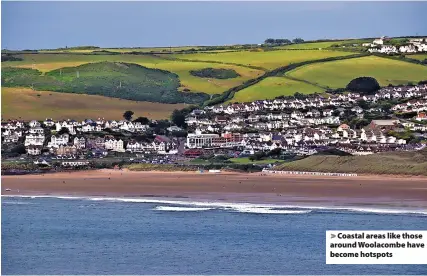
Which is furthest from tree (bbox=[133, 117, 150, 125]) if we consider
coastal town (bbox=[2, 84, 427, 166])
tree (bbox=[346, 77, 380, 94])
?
tree (bbox=[346, 77, 380, 94])

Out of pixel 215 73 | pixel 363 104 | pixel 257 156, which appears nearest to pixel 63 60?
pixel 215 73

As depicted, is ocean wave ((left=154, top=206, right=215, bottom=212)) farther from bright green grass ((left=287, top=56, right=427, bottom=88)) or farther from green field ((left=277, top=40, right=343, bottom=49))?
green field ((left=277, top=40, right=343, bottom=49))

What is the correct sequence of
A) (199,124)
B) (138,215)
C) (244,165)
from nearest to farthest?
(138,215) < (244,165) < (199,124)

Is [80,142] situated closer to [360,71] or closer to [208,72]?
[208,72]

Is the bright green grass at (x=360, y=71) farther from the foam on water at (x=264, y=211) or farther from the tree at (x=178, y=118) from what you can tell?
the foam on water at (x=264, y=211)

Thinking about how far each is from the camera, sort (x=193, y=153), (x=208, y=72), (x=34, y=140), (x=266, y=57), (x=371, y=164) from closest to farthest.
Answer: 1. (x=371, y=164)
2. (x=193, y=153)
3. (x=34, y=140)
4. (x=208, y=72)
5. (x=266, y=57)

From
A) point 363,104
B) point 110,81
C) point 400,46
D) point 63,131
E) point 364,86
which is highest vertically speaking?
point 400,46

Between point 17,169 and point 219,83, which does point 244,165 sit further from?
point 219,83

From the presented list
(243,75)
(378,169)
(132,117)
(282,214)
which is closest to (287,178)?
(378,169)
